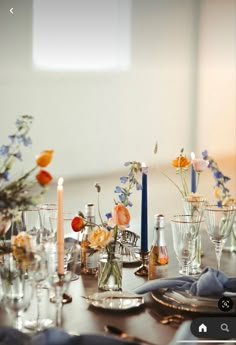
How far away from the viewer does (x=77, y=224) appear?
133 cm

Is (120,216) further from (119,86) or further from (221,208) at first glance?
(119,86)

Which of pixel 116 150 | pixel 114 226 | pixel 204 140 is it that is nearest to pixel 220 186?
pixel 114 226

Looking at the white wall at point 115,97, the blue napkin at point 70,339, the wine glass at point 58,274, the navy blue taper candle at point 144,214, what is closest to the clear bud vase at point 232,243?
the navy blue taper candle at point 144,214

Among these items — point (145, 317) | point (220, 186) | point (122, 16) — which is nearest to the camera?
point (145, 317)

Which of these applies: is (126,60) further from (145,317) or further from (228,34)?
(145,317)

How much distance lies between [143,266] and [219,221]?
18 cm

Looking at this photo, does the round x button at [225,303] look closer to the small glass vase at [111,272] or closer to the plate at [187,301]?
the plate at [187,301]

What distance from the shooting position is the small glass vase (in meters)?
1.24

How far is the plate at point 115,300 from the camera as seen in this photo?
1.12m

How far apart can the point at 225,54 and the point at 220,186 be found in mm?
2810

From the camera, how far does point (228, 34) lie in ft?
13.9

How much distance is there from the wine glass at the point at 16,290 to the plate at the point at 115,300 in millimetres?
147

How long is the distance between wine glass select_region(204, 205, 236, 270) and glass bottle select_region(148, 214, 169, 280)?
0.12 metres

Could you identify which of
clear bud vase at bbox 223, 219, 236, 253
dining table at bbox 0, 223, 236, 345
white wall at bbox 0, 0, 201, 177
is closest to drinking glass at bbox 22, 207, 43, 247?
dining table at bbox 0, 223, 236, 345
